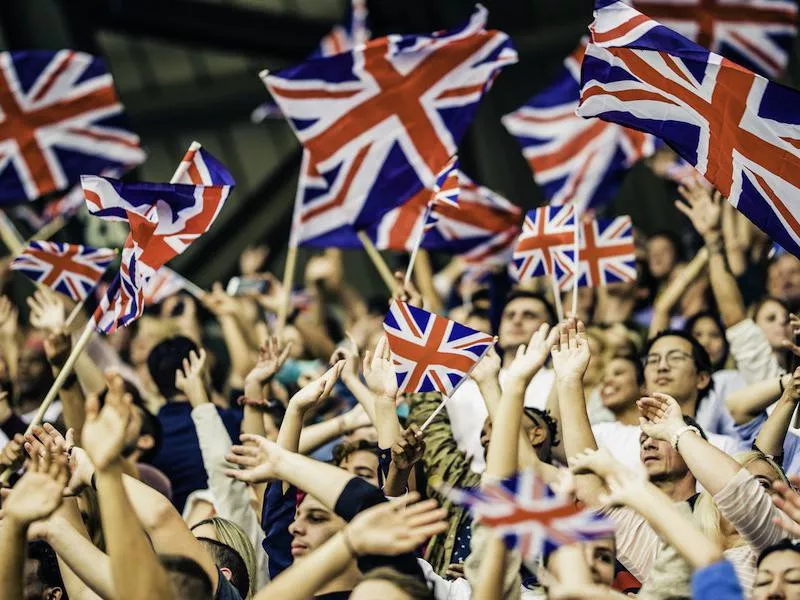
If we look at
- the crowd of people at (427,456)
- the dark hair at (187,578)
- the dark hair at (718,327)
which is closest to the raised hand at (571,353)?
the crowd of people at (427,456)

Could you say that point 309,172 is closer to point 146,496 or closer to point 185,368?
point 185,368

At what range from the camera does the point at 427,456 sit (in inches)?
217

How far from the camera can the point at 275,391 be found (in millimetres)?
7129

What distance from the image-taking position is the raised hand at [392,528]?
358cm

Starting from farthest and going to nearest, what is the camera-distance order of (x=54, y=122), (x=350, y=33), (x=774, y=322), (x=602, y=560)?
1. (x=350, y=33)
2. (x=54, y=122)
3. (x=774, y=322)
4. (x=602, y=560)

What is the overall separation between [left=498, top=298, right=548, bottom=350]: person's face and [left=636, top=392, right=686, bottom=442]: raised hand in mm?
2086

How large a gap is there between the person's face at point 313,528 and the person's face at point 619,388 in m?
2.19

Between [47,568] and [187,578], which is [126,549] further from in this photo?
[47,568]

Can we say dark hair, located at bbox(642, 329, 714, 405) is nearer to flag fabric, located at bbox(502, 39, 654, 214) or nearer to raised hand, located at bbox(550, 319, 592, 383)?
raised hand, located at bbox(550, 319, 592, 383)

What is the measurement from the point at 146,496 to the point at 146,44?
1196 centimetres

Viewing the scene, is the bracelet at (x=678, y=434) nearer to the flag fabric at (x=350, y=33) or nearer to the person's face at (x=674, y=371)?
the person's face at (x=674, y=371)

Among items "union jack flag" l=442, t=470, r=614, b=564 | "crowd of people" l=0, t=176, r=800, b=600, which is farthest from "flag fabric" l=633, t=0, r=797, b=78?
"union jack flag" l=442, t=470, r=614, b=564

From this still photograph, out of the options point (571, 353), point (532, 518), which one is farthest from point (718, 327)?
point (532, 518)

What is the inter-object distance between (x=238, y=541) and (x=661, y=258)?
4470 mm
